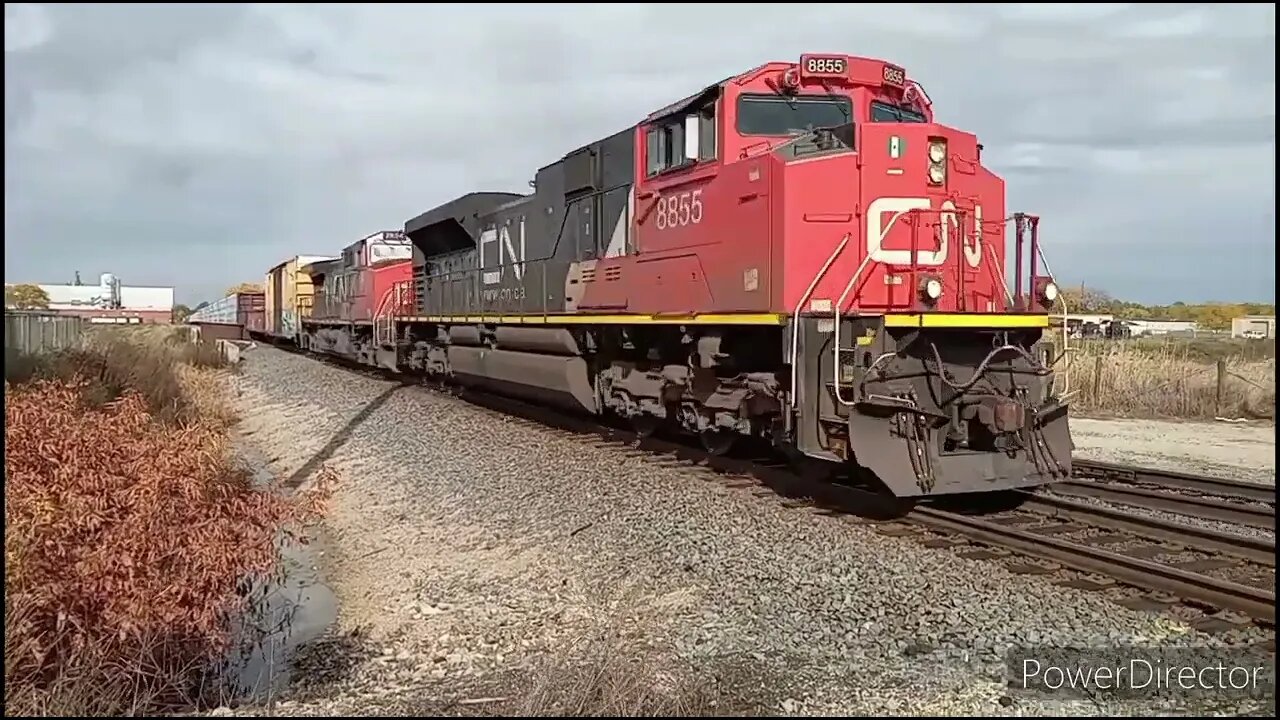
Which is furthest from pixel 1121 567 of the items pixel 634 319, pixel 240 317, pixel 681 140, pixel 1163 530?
pixel 240 317

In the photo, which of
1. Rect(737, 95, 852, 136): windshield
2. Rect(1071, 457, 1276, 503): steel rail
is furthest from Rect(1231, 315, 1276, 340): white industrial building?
Rect(737, 95, 852, 136): windshield

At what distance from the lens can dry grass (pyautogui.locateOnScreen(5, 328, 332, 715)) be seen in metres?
5.68

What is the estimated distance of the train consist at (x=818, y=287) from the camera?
26.0 ft

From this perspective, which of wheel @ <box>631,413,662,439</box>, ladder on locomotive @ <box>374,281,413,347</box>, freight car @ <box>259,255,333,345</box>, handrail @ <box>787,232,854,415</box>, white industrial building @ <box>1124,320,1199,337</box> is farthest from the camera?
freight car @ <box>259,255,333,345</box>

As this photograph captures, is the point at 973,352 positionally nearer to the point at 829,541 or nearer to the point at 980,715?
the point at 829,541

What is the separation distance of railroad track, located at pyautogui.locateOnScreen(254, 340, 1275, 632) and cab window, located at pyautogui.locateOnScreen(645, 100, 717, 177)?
10.2ft

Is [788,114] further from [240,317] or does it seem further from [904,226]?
[240,317]

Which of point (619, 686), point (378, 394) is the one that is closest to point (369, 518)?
point (619, 686)

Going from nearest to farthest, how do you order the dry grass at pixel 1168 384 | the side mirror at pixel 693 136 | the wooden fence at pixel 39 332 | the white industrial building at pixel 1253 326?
the side mirror at pixel 693 136
the wooden fence at pixel 39 332
the dry grass at pixel 1168 384
the white industrial building at pixel 1253 326

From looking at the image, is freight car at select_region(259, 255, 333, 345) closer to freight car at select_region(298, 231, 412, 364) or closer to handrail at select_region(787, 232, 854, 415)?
freight car at select_region(298, 231, 412, 364)

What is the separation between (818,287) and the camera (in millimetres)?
8578

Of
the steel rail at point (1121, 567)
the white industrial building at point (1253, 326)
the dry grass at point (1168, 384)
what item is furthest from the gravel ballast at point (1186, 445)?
the white industrial building at point (1253, 326)

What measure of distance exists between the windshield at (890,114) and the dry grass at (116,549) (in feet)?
22.2

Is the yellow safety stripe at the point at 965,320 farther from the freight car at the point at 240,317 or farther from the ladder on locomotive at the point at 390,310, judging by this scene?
the freight car at the point at 240,317
